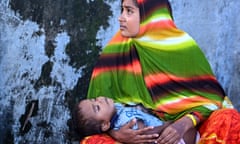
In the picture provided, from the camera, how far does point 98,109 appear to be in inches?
134

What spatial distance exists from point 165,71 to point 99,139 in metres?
0.59

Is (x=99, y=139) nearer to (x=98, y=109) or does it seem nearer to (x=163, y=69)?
(x=98, y=109)

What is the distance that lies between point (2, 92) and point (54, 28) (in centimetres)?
64

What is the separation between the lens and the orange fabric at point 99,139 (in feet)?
11.1

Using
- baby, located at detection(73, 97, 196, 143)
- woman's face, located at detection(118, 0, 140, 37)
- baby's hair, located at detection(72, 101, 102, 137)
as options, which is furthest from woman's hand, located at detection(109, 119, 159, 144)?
woman's face, located at detection(118, 0, 140, 37)

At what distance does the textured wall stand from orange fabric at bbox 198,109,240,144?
1.22 meters

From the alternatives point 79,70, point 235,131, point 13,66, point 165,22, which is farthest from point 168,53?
point 13,66

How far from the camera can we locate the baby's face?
3.39 meters

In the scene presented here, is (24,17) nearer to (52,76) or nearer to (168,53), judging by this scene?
(52,76)

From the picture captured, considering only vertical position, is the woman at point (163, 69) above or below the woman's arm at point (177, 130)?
above

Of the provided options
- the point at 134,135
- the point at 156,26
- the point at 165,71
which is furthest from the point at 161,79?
→ the point at 134,135

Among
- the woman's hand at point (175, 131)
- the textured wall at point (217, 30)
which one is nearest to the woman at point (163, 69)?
the woman's hand at point (175, 131)

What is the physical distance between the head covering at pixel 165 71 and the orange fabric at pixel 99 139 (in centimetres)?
32

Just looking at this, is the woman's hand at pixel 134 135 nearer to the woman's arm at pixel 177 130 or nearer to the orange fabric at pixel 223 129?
the woman's arm at pixel 177 130
